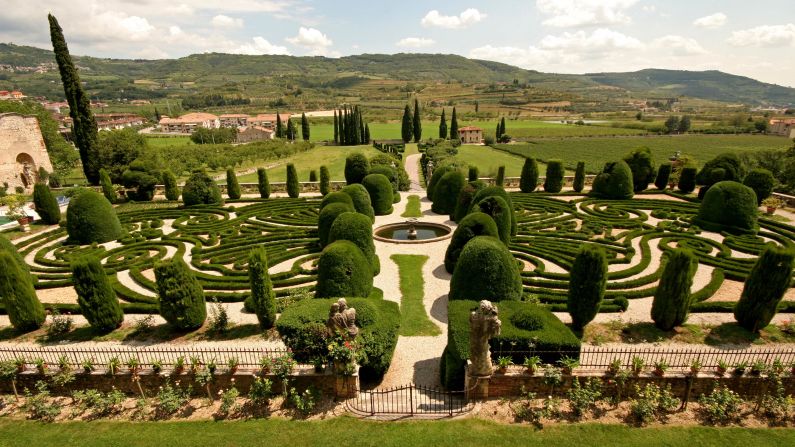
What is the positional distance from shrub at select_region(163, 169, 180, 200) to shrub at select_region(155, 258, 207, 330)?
28.3 metres

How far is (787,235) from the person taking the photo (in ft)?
84.5

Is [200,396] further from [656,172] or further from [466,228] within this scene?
[656,172]

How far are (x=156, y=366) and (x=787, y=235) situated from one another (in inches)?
1420

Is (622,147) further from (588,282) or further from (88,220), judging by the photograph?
(88,220)

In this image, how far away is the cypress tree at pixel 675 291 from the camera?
14609 mm

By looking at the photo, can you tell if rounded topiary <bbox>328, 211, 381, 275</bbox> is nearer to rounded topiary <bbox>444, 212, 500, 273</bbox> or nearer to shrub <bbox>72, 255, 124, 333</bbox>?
rounded topiary <bbox>444, 212, 500, 273</bbox>

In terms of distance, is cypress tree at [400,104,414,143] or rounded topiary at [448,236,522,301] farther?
cypress tree at [400,104,414,143]

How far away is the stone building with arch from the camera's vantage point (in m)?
46.4

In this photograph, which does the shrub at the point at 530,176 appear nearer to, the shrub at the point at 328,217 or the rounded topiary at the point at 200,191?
the shrub at the point at 328,217

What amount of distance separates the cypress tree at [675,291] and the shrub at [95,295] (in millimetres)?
21791

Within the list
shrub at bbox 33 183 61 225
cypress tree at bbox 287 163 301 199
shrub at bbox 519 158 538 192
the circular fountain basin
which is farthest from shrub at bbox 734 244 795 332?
shrub at bbox 33 183 61 225

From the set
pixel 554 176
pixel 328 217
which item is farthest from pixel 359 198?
pixel 554 176

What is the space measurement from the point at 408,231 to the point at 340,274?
13.2 metres

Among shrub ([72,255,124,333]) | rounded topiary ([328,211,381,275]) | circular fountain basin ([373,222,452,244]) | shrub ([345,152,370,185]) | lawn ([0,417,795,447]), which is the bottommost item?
lawn ([0,417,795,447])
